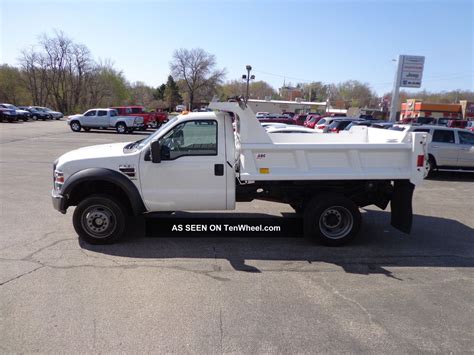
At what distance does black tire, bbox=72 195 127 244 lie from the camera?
16.7 ft

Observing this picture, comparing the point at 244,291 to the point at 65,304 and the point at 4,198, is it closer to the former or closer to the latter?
the point at 65,304

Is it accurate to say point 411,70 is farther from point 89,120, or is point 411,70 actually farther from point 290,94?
point 290,94

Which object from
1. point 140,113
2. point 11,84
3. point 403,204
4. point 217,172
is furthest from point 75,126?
point 11,84

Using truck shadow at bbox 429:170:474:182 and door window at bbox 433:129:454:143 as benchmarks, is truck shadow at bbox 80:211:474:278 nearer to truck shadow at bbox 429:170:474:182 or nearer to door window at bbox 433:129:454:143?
truck shadow at bbox 429:170:474:182

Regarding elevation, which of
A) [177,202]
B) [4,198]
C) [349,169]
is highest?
[349,169]

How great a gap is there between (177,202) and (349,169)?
2599 millimetres

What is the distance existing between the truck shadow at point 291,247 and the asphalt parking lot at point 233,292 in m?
0.02

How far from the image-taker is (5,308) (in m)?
3.48

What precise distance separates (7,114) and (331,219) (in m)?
41.4

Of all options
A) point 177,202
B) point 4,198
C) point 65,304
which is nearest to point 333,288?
point 177,202

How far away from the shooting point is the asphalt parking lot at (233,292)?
3088 mm

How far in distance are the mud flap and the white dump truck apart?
0.02 meters

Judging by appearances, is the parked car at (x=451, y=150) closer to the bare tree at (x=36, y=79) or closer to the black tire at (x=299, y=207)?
the black tire at (x=299, y=207)

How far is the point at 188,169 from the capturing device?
5.03 meters
